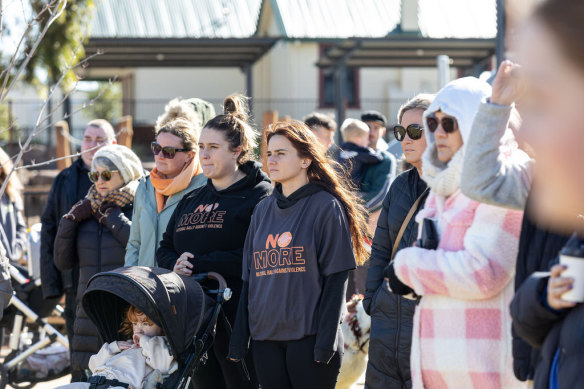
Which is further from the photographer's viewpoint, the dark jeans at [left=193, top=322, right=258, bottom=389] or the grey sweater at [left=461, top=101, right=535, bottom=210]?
the dark jeans at [left=193, top=322, right=258, bottom=389]

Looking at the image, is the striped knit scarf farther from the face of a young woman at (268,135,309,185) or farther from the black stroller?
the face of a young woman at (268,135,309,185)

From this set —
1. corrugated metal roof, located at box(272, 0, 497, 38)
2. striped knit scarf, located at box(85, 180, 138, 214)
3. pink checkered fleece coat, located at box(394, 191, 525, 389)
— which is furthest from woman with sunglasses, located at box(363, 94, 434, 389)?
corrugated metal roof, located at box(272, 0, 497, 38)

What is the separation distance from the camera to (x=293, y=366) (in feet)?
17.1

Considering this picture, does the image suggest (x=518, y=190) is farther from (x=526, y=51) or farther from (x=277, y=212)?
(x=277, y=212)

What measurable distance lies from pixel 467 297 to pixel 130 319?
274 centimetres

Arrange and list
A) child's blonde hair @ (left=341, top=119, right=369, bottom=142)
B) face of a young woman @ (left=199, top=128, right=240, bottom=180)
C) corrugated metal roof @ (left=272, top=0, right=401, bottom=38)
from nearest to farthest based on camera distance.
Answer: face of a young woman @ (left=199, top=128, right=240, bottom=180)
child's blonde hair @ (left=341, top=119, right=369, bottom=142)
corrugated metal roof @ (left=272, top=0, right=401, bottom=38)

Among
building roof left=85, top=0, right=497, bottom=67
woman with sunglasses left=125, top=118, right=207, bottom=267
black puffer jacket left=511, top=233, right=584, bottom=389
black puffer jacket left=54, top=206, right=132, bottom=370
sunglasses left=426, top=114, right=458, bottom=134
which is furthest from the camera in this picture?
building roof left=85, top=0, right=497, bottom=67

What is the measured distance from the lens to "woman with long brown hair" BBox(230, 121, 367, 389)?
17.1 feet

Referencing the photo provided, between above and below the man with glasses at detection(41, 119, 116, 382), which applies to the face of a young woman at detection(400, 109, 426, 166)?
above

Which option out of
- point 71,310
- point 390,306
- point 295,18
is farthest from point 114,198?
point 295,18

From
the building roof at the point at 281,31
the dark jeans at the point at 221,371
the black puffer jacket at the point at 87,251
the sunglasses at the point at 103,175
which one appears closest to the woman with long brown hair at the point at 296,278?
the dark jeans at the point at 221,371

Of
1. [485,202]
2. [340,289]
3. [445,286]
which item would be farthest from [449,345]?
[340,289]

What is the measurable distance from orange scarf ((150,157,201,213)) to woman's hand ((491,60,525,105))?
12.3ft

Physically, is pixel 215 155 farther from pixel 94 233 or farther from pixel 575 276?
pixel 575 276
